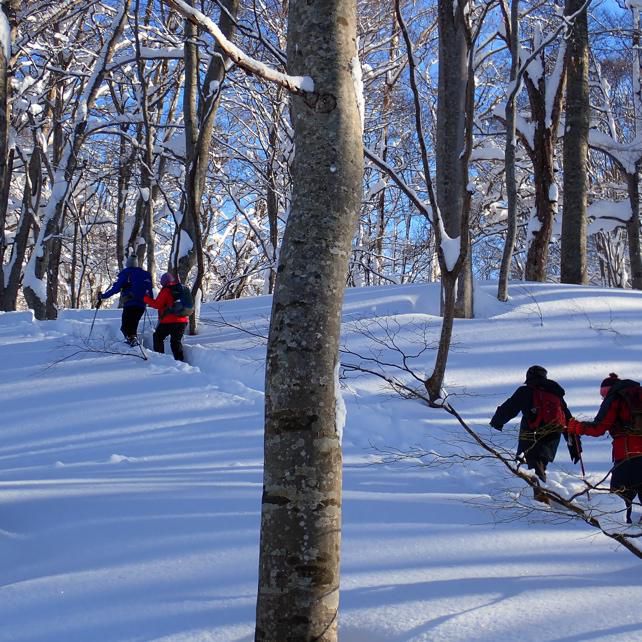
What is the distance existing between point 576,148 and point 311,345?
11.8 m

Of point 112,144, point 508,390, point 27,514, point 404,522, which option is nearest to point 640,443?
point 404,522

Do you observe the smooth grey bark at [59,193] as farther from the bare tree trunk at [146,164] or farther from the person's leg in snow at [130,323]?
the person's leg in snow at [130,323]

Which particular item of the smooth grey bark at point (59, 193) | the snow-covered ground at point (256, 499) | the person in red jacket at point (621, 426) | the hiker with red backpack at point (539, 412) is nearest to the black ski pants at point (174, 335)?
the snow-covered ground at point (256, 499)

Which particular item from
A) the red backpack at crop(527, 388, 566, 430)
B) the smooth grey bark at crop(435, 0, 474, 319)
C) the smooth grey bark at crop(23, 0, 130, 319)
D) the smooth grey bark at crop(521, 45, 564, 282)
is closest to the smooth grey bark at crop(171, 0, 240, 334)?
the smooth grey bark at crop(23, 0, 130, 319)

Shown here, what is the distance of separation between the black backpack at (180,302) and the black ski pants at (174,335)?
0.24 meters

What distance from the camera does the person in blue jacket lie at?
10.9 m

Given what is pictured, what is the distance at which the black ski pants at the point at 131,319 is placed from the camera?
11.2m

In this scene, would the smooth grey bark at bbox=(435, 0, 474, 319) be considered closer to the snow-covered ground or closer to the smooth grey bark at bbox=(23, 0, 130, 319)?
the snow-covered ground

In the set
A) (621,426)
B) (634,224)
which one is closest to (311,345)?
(621,426)

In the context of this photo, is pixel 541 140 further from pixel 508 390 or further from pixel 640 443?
pixel 640 443

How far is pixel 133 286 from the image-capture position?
35.9 ft

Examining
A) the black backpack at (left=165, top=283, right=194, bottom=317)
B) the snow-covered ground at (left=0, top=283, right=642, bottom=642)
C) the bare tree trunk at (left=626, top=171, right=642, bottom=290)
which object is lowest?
the snow-covered ground at (left=0, top=283, right=642, bottom=642)

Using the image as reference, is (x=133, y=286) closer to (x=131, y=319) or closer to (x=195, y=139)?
(x=131, y=319)

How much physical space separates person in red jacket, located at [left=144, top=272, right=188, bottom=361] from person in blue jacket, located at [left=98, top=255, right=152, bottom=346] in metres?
0.28
